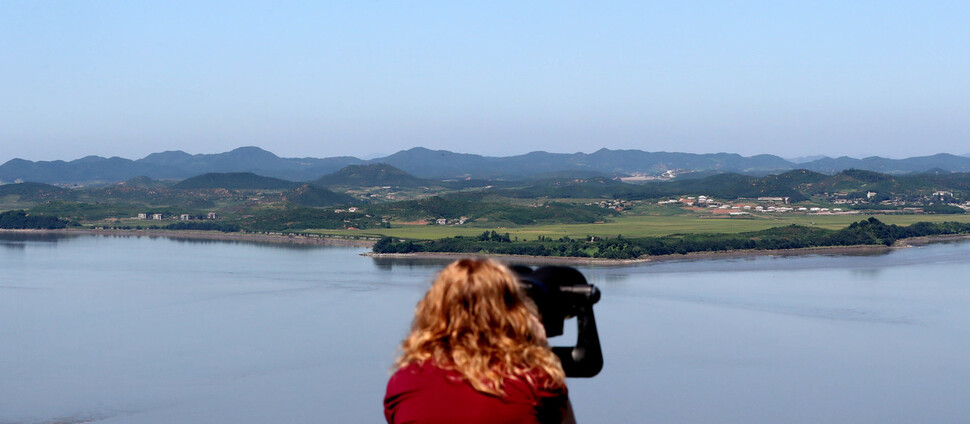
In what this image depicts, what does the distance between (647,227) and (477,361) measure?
24.8m

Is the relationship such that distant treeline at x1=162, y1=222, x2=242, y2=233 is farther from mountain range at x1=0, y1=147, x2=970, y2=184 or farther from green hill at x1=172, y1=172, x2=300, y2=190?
mountain range at x1=0, y1=147, x2=970, y2=184

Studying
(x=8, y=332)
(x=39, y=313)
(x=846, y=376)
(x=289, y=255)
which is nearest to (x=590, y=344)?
(x=846, y=376)

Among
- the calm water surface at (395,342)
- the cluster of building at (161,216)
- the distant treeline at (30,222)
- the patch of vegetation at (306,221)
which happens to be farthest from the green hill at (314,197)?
the calm water surface at (395,342)

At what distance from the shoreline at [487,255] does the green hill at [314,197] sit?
9.86 m

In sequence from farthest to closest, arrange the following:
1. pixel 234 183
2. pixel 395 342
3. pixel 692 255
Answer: pixel 234 183, pixel 692 255, pixel 395 342

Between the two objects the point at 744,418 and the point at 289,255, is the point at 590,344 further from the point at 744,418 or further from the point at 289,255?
the point at 289,255

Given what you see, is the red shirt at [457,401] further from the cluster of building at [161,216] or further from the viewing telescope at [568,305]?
the cluster of building at [161,216]

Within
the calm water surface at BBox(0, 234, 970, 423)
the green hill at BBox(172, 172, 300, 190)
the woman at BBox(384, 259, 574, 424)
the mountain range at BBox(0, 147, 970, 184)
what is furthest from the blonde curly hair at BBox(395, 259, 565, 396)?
the mountain range at BBox(0, 147, 970, 184)

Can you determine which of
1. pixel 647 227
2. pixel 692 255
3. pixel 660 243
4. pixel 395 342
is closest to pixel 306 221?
pixel 647 227

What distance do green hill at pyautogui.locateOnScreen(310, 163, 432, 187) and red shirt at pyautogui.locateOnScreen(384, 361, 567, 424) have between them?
49.4m

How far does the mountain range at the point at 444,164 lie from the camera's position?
80.4 metres

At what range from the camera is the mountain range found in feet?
264

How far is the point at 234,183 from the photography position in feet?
158

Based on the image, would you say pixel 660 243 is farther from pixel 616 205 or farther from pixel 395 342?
pixel 395 342
